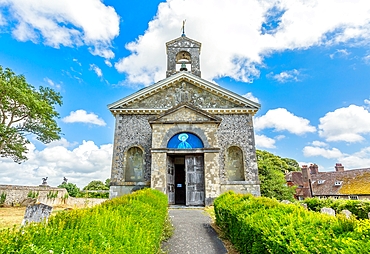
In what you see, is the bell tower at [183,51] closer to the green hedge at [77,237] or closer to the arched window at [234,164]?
the arched window at [234,164]

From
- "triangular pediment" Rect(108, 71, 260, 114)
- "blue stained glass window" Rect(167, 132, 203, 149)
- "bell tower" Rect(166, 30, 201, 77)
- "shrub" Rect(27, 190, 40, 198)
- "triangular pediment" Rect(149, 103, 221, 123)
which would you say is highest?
"bell tower" Rect(166, 30, 201, 77)

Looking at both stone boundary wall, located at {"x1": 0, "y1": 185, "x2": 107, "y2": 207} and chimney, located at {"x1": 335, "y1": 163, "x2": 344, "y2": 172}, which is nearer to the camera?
stone boundary wall, located at {"x1": 0, "y1": 185, "x2": 107, "y2": 207}

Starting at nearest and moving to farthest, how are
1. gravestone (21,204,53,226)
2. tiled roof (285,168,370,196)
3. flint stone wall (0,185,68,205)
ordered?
gravestone (21,204,53,226)
flint stone wall (0,185,68,205)
tiled roof (285,168,370,196)

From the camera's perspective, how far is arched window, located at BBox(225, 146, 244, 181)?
60.1 ft

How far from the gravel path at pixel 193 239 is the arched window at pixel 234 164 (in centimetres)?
866

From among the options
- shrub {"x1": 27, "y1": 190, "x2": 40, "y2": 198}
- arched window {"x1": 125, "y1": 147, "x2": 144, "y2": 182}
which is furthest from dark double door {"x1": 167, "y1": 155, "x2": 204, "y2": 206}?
shrub {"x1": 27, "y1": 190, "x2": 40, "y2": 198}

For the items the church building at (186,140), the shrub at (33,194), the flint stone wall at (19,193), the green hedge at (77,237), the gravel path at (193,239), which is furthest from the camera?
the shrub at (33,194)

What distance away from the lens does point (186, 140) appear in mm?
16062

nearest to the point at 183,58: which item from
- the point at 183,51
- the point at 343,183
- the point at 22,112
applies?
the point at 183,51

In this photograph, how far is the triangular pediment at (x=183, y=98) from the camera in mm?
19047

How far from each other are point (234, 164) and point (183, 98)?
6.72m

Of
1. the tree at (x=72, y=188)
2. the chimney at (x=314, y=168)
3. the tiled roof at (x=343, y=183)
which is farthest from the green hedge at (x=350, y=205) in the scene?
the chimney at (x=314, y=168)

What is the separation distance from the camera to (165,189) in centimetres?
1512

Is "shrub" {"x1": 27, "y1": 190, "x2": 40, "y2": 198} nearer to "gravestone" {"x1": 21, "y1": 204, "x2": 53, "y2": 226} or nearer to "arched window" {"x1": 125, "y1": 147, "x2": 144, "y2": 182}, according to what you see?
"arched window" {"x1": 125, "y1": 147, "x2": 144, "y2": 182}
